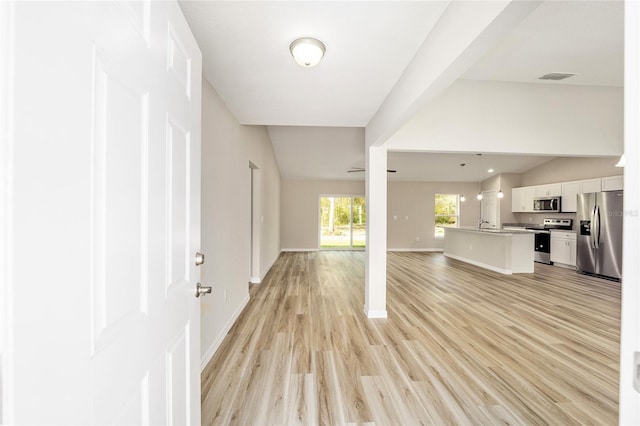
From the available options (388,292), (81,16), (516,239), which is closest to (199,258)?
(81,16)

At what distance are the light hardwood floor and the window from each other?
477cm

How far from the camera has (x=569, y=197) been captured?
20.7 feet

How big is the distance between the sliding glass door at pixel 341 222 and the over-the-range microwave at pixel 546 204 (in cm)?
458

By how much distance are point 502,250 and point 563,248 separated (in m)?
1.78

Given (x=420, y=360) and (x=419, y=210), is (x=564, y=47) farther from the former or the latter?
(x=419, y=210)

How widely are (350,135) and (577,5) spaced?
373 cm

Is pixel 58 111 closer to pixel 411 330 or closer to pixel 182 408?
pixel 182 408

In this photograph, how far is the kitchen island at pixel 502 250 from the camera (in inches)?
223

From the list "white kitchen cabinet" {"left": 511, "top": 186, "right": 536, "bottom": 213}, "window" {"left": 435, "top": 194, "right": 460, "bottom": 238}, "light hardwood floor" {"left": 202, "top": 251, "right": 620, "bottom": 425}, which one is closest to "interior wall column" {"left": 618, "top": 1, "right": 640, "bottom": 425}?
"light hardwood floor" {"left": 202, "top": 251, "right": 620, "bottom": 425}

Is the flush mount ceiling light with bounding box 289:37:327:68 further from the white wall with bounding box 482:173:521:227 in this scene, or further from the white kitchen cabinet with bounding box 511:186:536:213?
the white wall with bounding box 482:173:521:227

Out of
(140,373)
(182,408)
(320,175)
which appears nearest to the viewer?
(140,373)

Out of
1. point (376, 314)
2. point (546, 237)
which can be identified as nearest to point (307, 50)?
point (376, 314)

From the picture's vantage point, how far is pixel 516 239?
18.6 ft

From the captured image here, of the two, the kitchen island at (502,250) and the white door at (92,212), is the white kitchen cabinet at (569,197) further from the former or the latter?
the white door at (92,212)
